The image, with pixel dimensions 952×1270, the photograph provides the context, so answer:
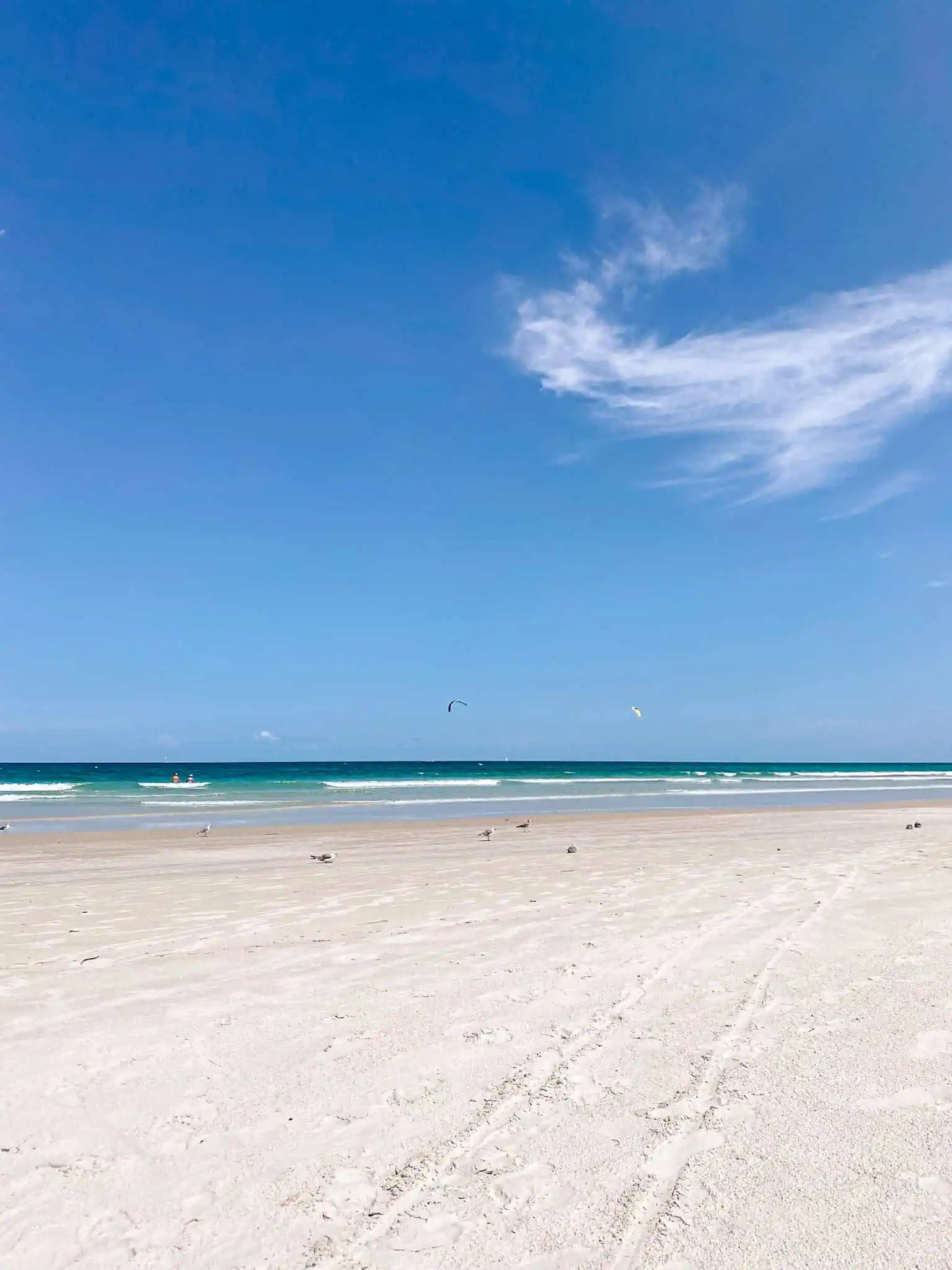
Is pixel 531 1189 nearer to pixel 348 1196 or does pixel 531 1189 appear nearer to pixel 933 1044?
pixel 348 1196

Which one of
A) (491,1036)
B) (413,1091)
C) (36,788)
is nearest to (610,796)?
(36,788)

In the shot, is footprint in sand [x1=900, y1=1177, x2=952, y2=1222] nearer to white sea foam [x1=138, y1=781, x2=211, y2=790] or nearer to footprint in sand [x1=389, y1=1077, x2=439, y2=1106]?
footprint in sand [x1=389, y1=1077, x2=439, y2=1106]

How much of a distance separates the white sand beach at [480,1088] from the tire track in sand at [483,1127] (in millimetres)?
16

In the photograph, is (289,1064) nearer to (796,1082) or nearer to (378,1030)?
(378,1030)

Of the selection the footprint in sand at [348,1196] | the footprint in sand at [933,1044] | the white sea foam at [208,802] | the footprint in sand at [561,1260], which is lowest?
the white sea foam at [208,802]

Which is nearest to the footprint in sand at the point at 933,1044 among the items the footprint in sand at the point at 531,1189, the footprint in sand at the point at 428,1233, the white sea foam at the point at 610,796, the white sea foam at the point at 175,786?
the footprint in sand at the point at 531,1189

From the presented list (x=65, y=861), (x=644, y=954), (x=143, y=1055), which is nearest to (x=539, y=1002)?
(x=644, y=954)

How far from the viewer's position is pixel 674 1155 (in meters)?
3.77

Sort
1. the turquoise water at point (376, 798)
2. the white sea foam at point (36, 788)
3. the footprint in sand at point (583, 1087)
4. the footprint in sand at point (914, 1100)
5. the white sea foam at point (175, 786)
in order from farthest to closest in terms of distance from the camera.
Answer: the white sea foam at point (175, 786)
the white sea foam at point (36, 788)
the turquoise water at point (376, 798)
the footprint in sand at point (583, 1087)
the footprint in sand at point (914, 1100)

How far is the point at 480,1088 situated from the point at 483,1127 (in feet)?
1.51

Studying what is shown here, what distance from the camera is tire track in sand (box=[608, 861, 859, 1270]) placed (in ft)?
10.3

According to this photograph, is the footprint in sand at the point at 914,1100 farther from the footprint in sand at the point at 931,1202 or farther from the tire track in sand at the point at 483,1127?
the tire track in sand at the point at 483,1127

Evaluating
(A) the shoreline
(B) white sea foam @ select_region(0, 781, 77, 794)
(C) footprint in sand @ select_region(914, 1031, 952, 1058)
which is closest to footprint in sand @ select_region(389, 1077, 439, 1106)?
(C) footprint in sand @ select_region(914, 1031, 952, 1058)

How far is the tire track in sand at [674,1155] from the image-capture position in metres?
3.15
